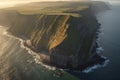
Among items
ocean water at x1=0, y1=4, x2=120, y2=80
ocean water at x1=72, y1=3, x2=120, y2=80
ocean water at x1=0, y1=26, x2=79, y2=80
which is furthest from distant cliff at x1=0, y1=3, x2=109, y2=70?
ocean water at x1=72, y1=3, x2=120, y2=80

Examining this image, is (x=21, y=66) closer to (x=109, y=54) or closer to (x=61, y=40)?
(x=61, y=40)

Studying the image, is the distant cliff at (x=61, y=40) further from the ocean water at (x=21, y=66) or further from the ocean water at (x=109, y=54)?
the ocean water at (x=109, y=54)

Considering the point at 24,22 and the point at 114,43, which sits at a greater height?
A: the point at 24,22

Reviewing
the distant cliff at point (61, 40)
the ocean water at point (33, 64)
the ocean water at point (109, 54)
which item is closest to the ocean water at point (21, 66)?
the ocean water at point (33, 64)

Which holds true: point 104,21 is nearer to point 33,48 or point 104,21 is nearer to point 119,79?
point 33,48

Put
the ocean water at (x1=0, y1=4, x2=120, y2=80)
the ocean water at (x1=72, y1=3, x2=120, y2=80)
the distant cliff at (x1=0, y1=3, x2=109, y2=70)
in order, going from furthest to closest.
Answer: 1. the distant cliff at (x1=0, y1=3, x2=109, y2=70)
2. the ocean water at (x1=72, y1=3, x2=120, y2=80)
3. the ocean water at (x1=0, y1=4, x2=120, y2=80)

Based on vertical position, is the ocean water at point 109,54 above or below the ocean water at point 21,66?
below

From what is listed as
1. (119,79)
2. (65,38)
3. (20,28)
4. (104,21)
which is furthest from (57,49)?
(104,21)

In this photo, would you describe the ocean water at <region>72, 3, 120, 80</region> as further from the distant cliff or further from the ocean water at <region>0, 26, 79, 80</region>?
the ocean water at <region>0, 26, 79, 80</region>

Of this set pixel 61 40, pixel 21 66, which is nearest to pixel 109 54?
pixel 61 40
